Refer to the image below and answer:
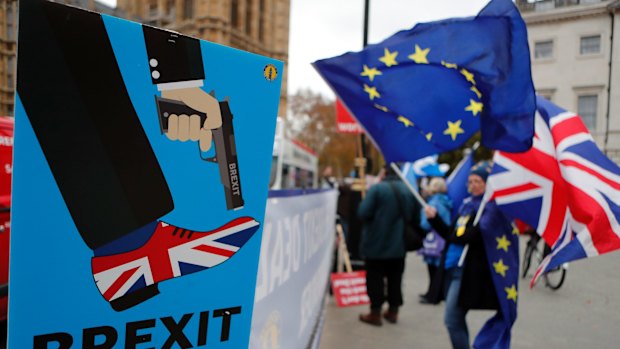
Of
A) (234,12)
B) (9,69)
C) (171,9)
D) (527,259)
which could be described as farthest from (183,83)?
(527,259)

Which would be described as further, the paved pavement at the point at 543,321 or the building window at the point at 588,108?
the building window at the point at 588,108

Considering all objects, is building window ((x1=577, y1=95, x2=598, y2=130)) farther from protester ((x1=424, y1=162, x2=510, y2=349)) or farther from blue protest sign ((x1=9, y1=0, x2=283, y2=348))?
blue protest sign ((x1=9, y1=0, x2=283, y2=348))

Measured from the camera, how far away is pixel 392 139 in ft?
14.6

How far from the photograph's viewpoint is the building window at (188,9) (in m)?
2.67

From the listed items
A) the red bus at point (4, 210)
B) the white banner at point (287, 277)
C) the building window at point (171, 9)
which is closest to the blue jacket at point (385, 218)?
the white banner at point (287, 277)

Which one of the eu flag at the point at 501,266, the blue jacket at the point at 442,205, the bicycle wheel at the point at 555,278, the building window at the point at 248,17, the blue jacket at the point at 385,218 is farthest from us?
the bicycle wheel at the point at 555,278

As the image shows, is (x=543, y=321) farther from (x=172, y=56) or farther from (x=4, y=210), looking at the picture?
(x=172, y=56)

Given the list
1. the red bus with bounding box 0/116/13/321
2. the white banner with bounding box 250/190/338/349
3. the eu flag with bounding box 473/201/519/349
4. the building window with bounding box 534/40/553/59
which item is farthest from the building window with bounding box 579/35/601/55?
the red bus with bounding box 0/116/13/321

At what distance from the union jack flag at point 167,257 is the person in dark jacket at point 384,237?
14.5 ft

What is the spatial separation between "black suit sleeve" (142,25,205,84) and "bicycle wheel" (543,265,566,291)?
258 inches

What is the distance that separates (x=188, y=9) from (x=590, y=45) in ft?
11.8

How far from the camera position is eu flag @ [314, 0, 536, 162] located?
3.38 meters

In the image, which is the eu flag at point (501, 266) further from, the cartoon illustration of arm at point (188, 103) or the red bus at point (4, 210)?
the red bus at point (4, 210)

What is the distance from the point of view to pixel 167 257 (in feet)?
4.43
